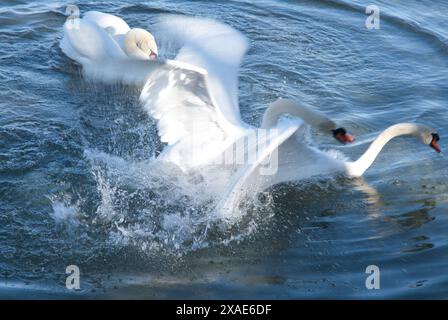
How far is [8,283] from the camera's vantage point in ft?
19.0

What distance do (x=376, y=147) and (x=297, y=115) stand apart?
3.92ft

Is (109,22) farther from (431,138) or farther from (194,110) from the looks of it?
(431,138)

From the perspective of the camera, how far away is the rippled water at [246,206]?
6055 mm

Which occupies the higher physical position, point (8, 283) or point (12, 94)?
point (12, 94)

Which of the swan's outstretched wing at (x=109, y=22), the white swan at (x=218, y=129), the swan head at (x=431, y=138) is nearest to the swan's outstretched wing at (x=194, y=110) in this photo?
the white swan at (x=218, y=129)

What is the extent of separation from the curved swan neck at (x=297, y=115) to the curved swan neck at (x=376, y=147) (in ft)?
2.88

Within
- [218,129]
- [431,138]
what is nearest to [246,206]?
[218,129]

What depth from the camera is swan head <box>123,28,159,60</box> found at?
976 cm

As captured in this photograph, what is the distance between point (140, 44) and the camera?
9922 mm

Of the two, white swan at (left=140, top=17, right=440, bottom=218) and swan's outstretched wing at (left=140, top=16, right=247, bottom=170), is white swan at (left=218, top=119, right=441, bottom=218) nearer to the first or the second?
white swan at (left=140, top=17, right=440, bottom=218)

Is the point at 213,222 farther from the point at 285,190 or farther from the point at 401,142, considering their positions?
the point at 401,142

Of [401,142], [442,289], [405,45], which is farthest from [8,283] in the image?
[405,45]
